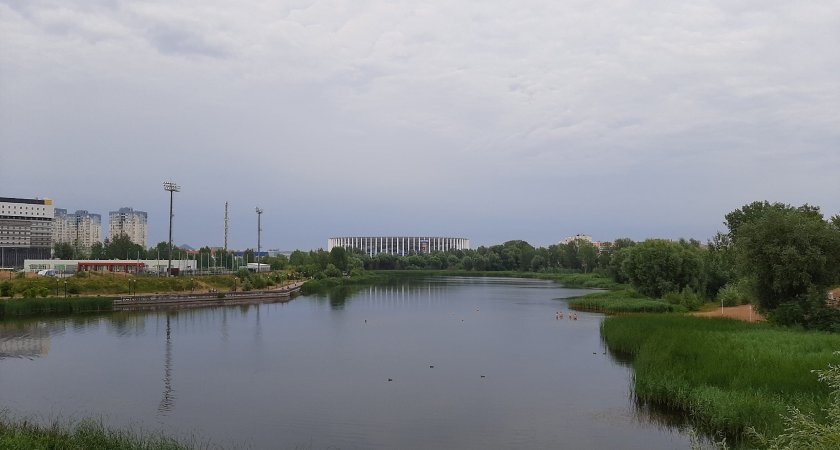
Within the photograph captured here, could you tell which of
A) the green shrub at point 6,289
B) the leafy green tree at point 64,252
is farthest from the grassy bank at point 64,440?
the leafy green tree at point 64,252

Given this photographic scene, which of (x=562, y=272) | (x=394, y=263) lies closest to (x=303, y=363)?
(x=562, y=272)

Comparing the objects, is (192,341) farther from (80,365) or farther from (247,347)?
(80,365)

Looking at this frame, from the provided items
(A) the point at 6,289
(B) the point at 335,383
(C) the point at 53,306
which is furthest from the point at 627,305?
(A) the point at 6,289

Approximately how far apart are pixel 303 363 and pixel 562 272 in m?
119

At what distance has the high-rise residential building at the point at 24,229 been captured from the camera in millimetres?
123375

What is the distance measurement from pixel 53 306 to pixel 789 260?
52.0 metres

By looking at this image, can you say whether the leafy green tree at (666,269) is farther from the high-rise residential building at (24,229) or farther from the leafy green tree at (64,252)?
the high-rise residential building at (24,229)

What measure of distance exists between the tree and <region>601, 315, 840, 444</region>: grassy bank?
2995 millimetres

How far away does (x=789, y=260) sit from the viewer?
29.2m

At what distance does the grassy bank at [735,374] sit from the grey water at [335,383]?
1.25m

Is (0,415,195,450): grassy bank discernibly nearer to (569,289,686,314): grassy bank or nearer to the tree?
the tree

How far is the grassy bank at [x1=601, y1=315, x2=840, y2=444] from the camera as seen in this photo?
16042 mm

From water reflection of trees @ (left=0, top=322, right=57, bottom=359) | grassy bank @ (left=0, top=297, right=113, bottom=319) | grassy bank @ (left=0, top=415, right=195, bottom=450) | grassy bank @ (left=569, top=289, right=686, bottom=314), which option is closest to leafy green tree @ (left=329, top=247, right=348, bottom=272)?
grassy bank @ (left=0, top=297, right=113, bottom=319)

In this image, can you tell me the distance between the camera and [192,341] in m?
36.0
